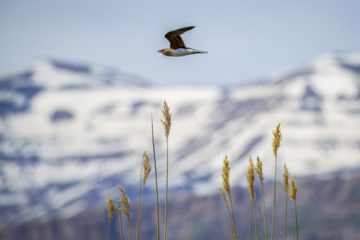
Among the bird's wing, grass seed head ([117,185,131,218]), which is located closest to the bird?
the bird's wing

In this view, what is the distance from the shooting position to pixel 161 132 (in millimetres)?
125250

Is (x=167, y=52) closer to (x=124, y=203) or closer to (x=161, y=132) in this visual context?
(x=124, y=203)

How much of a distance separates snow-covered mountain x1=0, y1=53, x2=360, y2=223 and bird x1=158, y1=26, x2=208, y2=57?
4174 inches

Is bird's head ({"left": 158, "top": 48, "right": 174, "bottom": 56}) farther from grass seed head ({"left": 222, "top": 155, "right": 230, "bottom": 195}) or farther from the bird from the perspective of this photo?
grass seed head ({"left": 222, "top": 155, "right": 230, "bottom": 195})

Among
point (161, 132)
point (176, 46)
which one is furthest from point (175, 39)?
point (161, 132)

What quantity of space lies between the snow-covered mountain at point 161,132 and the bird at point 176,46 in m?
106

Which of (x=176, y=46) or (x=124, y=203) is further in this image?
(x=176, y=46)

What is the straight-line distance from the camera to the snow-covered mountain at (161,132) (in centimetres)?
11225

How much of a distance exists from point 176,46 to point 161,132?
122 metres

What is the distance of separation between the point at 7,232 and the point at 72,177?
2376 centimetres

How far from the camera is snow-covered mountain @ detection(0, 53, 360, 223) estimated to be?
368 feet

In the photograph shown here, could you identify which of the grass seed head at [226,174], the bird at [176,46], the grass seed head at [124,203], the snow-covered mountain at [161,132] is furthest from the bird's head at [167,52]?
the snow-covered mountain at [161,132]

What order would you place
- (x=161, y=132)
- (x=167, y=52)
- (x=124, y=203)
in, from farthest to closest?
1. (x=161, y=132)
2. (x=167, y=52)
3. (x=124, y=203)

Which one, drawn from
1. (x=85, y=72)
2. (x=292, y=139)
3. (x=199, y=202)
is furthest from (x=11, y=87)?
(x=292, y=139)
